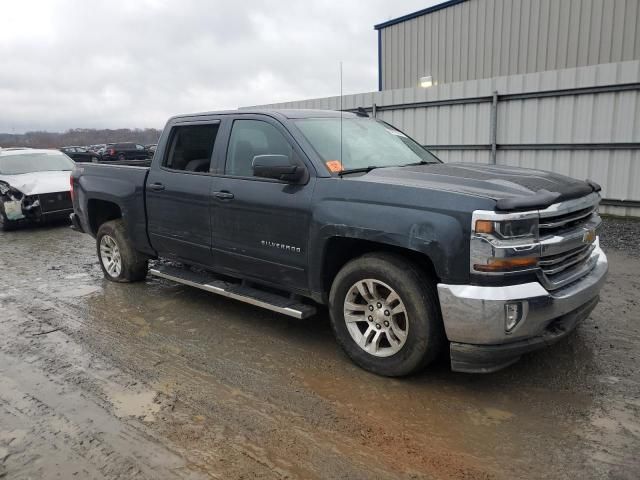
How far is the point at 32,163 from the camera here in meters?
11.8

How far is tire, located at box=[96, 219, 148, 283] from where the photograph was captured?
609 cm

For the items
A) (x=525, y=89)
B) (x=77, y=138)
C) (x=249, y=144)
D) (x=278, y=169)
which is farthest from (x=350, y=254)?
(x=77, y=138)

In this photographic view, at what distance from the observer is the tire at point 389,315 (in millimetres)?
3406

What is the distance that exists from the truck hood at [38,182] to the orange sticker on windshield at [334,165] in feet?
28.3

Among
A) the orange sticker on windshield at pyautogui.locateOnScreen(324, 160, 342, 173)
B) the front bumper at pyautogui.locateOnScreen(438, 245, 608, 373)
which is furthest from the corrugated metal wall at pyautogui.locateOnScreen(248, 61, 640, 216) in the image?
the orange sticker on windshield at pyautogui.locateOnScreen(324, 160, 342, 173)

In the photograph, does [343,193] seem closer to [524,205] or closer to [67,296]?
[524,205]

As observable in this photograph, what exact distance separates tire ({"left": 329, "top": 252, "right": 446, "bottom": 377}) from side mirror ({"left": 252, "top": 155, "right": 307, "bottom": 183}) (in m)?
0.82

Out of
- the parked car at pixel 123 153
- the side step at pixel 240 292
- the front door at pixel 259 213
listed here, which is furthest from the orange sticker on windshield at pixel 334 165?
the parked car at pixel 123 153

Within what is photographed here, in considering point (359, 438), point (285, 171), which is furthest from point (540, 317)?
point (285, 171)

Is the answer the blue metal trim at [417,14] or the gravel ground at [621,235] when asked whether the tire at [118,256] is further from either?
the blue metal trim at [417,14]

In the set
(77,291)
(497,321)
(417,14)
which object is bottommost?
(77,291)

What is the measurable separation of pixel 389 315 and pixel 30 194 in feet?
31.0

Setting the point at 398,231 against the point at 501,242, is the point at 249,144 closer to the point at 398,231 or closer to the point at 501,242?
the point at 398,231

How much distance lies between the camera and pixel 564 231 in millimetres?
3455
